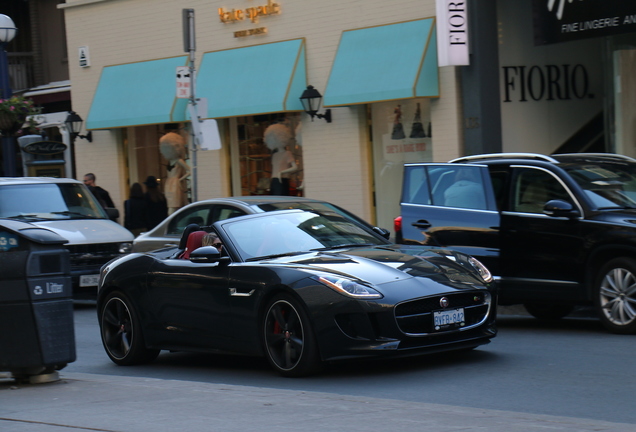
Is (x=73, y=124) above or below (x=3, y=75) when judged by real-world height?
below

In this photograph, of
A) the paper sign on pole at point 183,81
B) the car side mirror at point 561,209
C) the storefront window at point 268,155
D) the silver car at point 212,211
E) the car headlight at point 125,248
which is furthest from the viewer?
the storefront window at point 268,155

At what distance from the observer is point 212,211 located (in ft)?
43.5

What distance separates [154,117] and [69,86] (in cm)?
637

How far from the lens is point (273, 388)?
7773 millimetres

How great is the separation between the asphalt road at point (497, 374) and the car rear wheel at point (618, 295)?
0.16 m

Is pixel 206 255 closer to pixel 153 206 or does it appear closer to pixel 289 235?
pixel 289 235

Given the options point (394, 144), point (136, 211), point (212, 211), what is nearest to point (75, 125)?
point (136, 211)

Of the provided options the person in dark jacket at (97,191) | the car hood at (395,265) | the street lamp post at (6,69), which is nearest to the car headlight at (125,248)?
the person in dark jacket at (97,191)

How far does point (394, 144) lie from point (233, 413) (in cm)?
1338

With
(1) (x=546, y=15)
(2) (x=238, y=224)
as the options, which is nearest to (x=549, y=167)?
(2) (x=238, y=224)

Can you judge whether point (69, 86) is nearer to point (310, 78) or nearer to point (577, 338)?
point (310, 78)

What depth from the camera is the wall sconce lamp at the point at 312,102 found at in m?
19.9

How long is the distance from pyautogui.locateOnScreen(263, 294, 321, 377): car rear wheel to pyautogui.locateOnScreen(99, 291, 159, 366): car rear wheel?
76.8 inches

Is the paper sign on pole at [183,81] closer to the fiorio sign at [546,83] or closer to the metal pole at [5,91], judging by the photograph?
the metal pole at [5,91]
